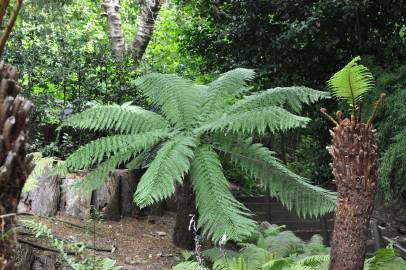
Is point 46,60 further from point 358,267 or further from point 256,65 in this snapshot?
point 358,267

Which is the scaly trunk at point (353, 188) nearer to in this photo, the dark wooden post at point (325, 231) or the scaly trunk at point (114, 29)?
the dark wooden post at point (325, 231)

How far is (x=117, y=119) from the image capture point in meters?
3.82

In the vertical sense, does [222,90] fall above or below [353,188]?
above

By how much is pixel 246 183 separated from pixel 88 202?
10.2 feet

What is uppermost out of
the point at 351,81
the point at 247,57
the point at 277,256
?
the point at 247,57

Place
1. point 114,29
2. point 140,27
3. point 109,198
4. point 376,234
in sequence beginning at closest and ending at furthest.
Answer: point 109,198 < point 376,234 < point 114,29 < point 140,27

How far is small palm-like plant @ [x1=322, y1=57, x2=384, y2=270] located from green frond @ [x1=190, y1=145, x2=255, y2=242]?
604 millimetres

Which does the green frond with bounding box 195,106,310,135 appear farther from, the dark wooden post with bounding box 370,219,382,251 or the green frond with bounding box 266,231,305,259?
the dark wooden post with bounding box 370,219,382,251

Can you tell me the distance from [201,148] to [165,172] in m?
0.59

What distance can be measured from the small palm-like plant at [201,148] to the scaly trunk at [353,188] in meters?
0.62

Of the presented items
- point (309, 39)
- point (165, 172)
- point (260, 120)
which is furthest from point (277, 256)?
point (309, 39)

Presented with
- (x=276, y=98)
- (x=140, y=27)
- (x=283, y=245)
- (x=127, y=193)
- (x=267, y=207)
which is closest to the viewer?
(x=276, y=98)

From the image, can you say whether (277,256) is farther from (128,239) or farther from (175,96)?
(175,96)

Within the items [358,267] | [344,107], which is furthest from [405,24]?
[358,267]
